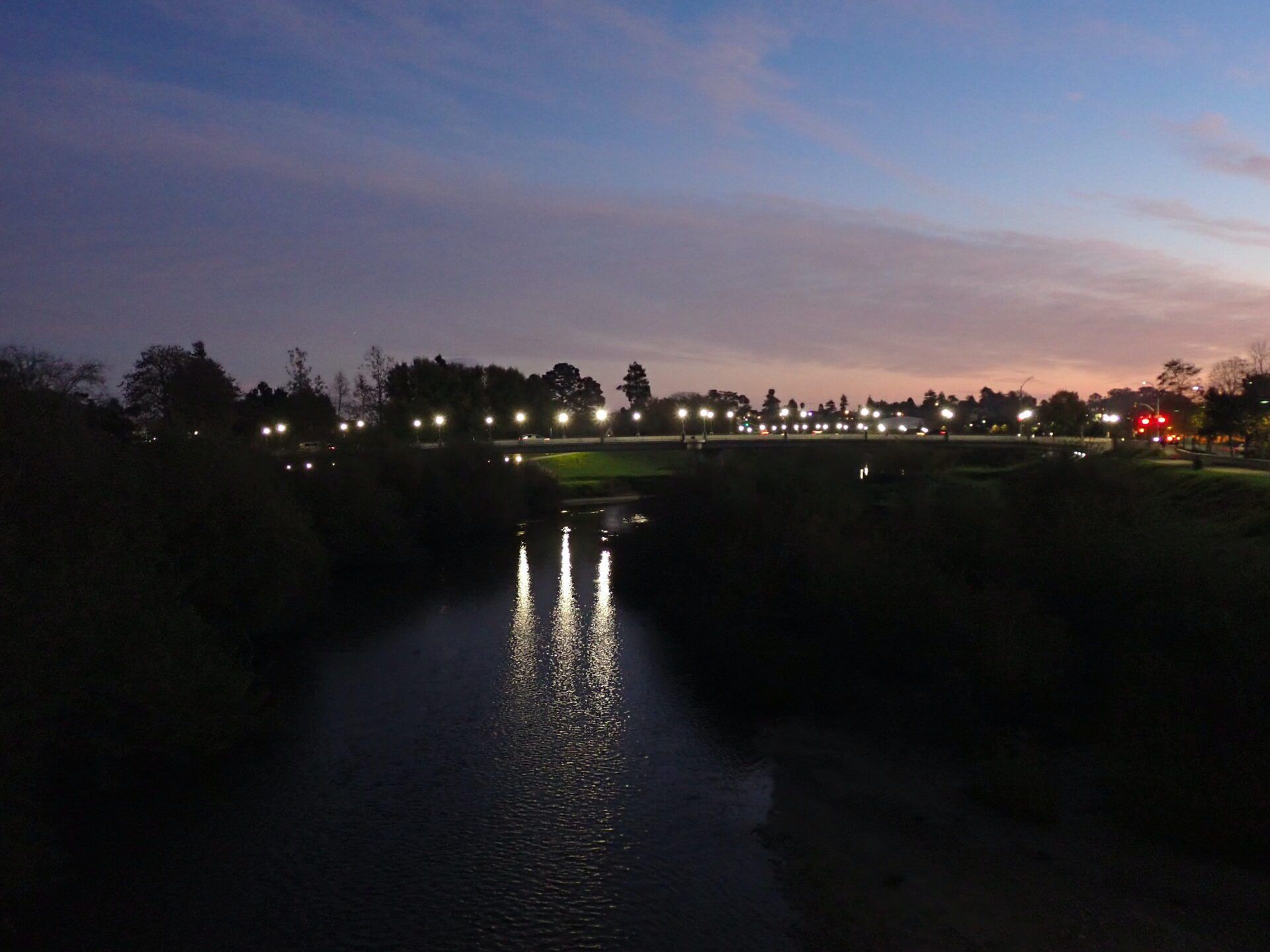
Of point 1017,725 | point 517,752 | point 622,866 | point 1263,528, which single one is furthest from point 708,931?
point 1263,528

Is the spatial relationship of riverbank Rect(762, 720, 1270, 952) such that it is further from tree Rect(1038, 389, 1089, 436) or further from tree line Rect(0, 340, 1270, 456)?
tree Rect(1038, 389, 1089, 436)

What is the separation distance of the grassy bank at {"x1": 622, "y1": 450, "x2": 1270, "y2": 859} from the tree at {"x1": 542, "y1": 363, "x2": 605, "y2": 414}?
428 feet

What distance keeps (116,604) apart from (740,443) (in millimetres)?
66420

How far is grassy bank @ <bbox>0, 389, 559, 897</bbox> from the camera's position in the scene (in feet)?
46.9

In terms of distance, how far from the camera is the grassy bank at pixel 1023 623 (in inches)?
607

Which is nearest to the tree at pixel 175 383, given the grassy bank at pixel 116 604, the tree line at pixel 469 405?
the tree line at pixel 469 405

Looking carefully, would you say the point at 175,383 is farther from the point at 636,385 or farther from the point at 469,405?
the point at 636,385

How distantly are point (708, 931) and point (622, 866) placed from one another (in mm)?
2303

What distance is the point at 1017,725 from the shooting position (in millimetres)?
19969

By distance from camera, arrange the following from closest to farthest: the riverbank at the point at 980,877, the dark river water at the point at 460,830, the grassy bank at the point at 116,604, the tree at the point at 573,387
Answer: the riverbank at the point at 980,877
the dark river water at the point at 460,830
the grassy bank at the point at 116,604
the tree at the point at 573,387

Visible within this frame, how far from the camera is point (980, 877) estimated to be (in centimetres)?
1391

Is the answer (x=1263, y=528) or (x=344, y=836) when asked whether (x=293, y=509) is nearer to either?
(x=344, y=836)

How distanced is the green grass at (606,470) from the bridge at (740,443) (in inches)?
45.9

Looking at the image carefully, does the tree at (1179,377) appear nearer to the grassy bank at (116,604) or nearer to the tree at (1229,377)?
the tree at (1229,377)
